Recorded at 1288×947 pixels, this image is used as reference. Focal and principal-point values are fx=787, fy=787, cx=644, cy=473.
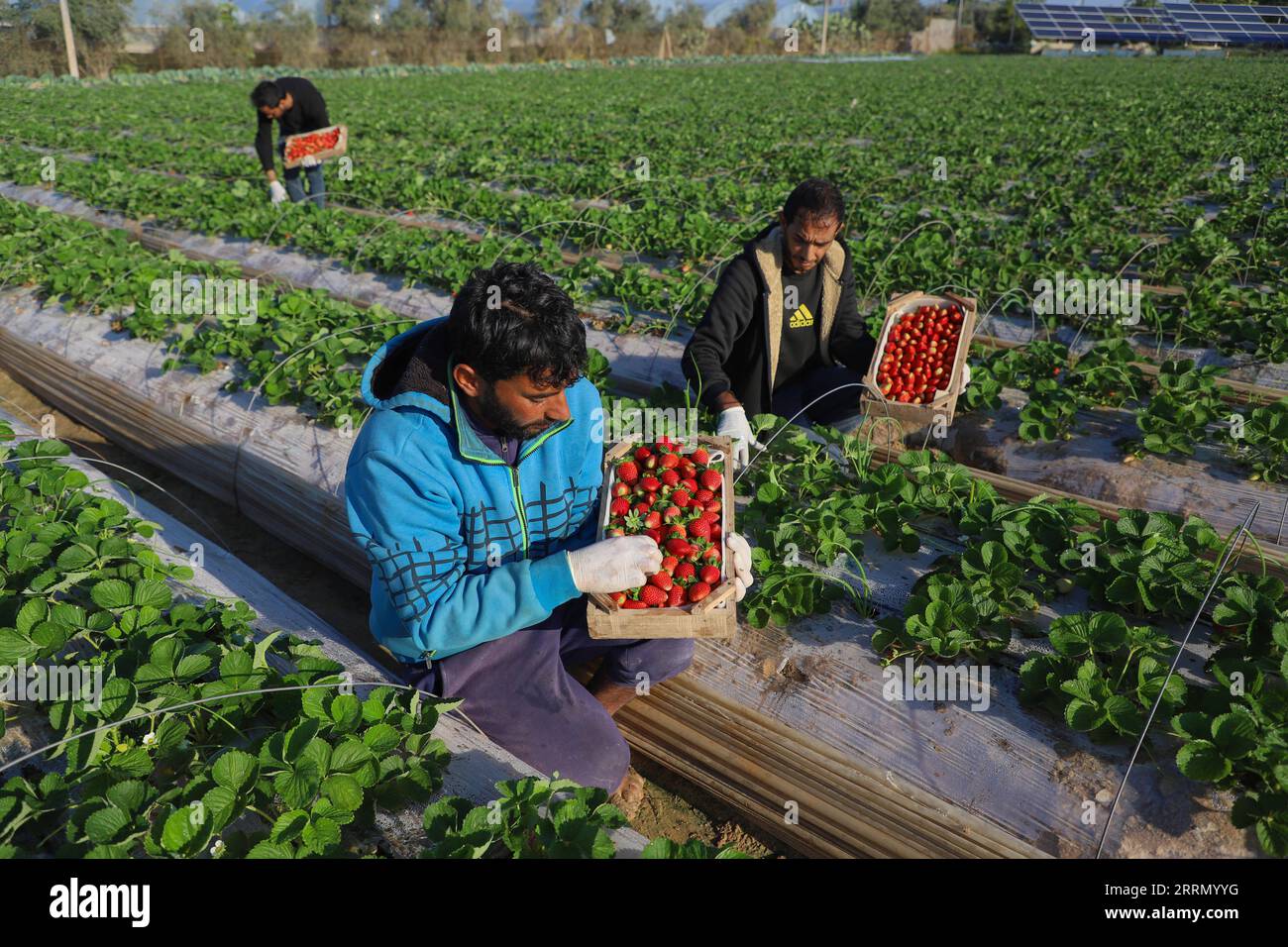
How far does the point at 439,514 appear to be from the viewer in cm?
239

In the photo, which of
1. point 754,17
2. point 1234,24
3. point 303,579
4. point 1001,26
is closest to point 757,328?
point 303,579

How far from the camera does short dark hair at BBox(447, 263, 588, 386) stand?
213 centimetres

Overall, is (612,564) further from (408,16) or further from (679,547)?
(408,16)

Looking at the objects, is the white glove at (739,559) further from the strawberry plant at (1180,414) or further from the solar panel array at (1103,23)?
the solar panel array at (1103,23)

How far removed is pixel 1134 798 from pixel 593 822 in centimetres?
156

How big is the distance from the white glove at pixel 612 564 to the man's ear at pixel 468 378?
0.57 metres

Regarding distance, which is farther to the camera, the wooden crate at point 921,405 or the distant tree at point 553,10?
the distant tree at point 553,10

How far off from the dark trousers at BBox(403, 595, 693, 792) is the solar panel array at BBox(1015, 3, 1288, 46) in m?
61.6

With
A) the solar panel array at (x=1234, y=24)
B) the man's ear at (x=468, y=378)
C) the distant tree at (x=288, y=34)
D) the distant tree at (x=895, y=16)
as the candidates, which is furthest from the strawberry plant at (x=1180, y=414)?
the distant tree at (x=895, y=16)

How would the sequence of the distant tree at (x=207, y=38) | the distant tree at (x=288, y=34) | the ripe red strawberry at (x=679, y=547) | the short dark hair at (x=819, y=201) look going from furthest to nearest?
the distant tree at (x=288, y=34) < the distant tree at (x=207, y=38) < the short dark hair at (x=819, y=201) < the ripe red strawberry at (x=679, y=547)

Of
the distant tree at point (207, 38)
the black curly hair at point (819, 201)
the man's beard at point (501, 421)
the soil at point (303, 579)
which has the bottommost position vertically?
the soil at point (303, 579)

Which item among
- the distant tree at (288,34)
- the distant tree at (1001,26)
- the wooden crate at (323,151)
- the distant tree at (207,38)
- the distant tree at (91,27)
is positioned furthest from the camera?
the distant tree at (1001,26)

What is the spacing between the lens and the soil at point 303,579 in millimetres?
2920

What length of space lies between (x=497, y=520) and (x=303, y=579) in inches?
89.3
